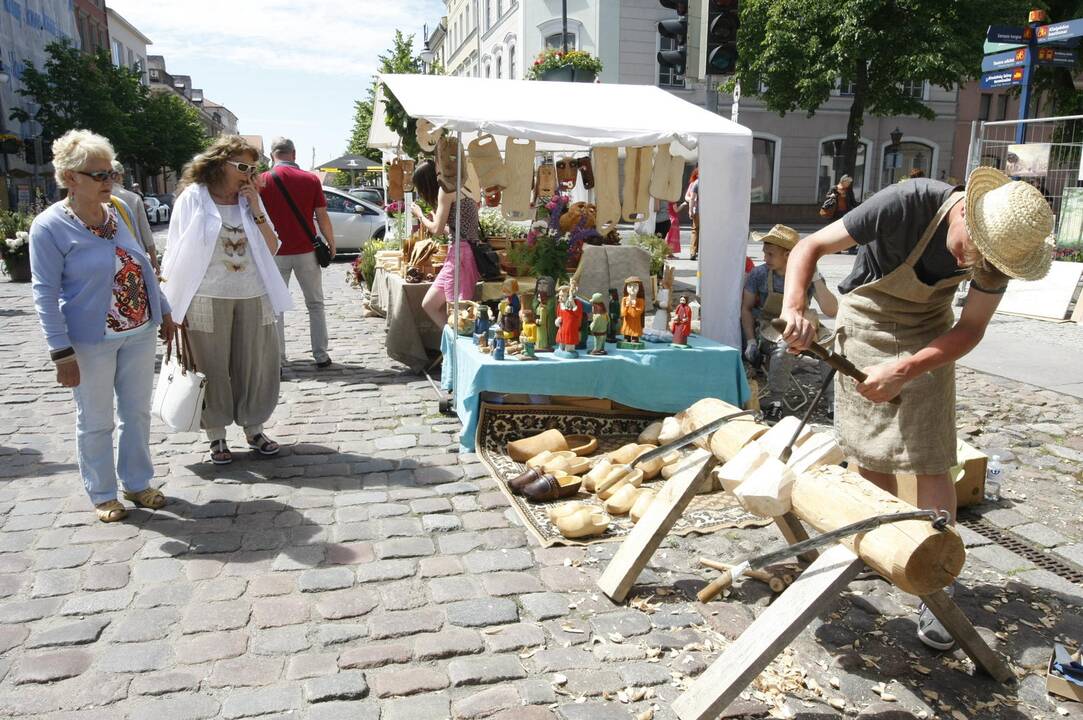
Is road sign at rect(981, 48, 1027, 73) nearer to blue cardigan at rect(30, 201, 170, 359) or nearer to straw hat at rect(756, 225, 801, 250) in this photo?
straw hat at rect(756, 225, 801, 250)

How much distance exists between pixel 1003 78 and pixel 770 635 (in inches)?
535

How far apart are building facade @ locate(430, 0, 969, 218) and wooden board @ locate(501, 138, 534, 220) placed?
22220 millimetres

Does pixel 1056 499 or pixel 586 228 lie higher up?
pixel 586 228

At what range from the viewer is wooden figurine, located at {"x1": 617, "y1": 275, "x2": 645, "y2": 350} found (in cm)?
533

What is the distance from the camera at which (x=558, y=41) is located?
2848 centimetres

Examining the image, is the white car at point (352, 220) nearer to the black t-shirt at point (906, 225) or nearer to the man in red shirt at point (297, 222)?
the man in red shirt at point (297, 222)

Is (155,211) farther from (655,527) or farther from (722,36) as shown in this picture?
(655,527)

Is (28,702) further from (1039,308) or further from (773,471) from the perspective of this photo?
(1039,308)

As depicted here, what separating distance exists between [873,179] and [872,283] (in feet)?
102

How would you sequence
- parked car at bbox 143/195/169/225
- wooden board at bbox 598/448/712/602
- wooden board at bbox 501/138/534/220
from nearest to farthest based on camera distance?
1. wooden board at bbox 598/448/712/602
2. wooden board at bbox 501/138/534/220
3. parked car at bbox 143/195/169/225

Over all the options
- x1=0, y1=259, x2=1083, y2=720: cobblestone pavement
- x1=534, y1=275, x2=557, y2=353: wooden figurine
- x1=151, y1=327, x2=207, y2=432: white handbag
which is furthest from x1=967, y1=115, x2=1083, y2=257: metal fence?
x1=151, y1=327, x2=207, y2=432: white handbag

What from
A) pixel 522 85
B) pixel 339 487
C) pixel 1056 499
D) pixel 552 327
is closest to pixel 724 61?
pixel 522 85

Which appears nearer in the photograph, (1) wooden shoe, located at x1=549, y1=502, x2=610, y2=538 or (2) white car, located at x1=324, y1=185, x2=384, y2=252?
(1) wooden shoe, located at x1=549, y1=502, x2=610, y2=538

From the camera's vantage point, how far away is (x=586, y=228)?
722cm
